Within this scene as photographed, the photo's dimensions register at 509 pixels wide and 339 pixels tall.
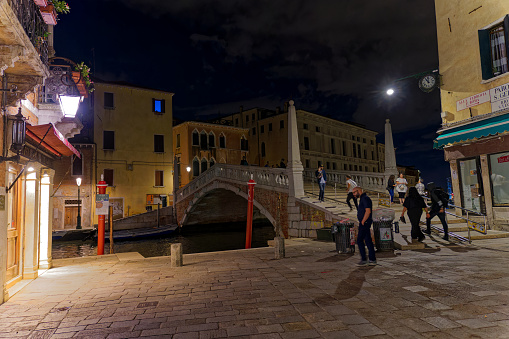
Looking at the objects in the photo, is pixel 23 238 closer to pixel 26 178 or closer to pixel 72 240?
pixel 26 178

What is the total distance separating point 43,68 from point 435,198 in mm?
9980

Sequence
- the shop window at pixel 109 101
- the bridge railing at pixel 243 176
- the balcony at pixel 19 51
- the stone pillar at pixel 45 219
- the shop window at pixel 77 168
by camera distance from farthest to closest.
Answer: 1. the shop window at pixel 109 101
2. the shop window at pixel 77 168
3. the bridge railing at pixel 243 176
4. the stone pillar at pixel 45 219
5. the balcony at pixel 19 51

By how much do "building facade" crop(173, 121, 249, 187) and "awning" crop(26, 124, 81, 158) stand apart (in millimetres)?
27701

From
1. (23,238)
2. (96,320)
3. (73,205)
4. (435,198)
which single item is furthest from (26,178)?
(73,205)

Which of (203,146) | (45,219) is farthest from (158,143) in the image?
(45,219)

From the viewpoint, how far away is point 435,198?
10.1 metres

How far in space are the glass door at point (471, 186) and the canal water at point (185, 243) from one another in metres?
11.8

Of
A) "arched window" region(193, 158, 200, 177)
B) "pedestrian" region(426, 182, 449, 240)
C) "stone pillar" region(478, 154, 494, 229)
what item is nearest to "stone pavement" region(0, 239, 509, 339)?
"pedestrian" region(426, 182, 449, 240)

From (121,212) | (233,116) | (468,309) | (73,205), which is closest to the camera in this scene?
(468,309)

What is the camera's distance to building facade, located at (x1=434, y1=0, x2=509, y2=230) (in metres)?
11.0

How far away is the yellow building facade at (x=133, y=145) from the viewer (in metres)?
30.1

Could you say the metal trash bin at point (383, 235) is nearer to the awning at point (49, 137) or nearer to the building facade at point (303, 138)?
the awning at point (49, 137)

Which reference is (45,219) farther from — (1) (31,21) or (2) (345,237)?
(2) (345,237)

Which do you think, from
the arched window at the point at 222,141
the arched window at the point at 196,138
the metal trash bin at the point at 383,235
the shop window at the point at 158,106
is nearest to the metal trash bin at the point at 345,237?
the metal trash bin at the point at 383,235
